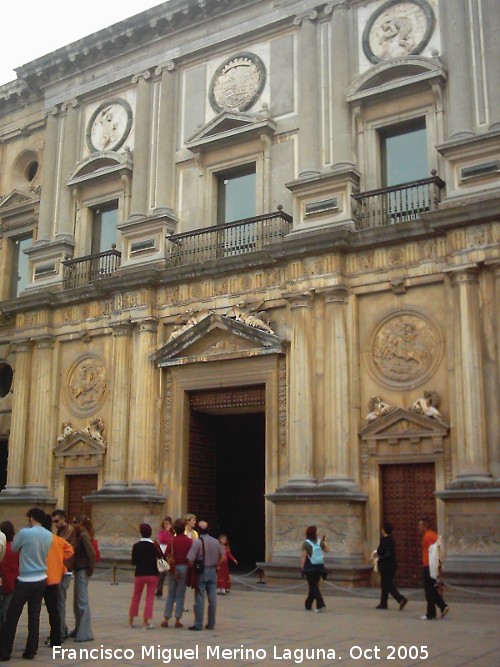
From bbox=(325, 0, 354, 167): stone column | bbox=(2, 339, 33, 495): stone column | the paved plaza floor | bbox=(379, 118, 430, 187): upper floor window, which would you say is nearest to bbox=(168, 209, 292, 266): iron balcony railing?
bbox=(325, 0, 354, 167): stone column

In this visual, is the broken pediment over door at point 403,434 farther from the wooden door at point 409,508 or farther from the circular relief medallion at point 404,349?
the circular relief medallion at point 404,349

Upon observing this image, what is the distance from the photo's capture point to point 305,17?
22.5 metres

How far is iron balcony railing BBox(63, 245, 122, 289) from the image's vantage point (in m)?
24.5

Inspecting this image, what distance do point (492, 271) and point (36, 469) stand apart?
14002 millimetres

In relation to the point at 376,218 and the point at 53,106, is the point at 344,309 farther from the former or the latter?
the point at 53,106

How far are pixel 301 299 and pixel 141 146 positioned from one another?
7944mm

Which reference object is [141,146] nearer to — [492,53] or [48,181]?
[48,181]

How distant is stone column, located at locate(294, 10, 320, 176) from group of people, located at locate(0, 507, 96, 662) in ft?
42.8

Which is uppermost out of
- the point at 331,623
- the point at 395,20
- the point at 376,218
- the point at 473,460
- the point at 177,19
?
the point at 177,19

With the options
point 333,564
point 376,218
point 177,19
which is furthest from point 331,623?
point 177,19

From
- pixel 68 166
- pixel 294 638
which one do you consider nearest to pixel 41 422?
pixel 68 166

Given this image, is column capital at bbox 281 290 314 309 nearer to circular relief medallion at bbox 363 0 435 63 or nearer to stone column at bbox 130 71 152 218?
stone column at bbox 130 71 152 218

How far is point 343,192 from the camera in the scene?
20422 millimetres

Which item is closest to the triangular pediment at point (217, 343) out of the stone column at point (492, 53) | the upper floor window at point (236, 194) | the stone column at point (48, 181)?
the upper floor window at point (236, 194)
